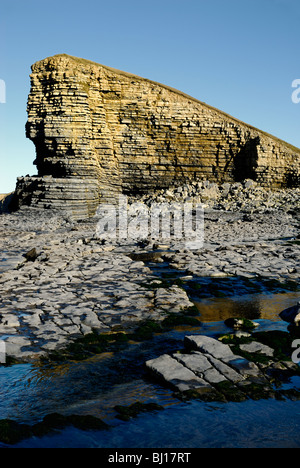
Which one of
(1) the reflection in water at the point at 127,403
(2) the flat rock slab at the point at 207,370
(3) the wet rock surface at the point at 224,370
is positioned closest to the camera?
(1) the reflection in water at the point at 127,403

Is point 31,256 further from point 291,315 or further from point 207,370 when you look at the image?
point 207,370

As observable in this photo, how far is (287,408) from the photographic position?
13.5 ft

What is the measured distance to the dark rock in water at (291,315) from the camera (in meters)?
6.83

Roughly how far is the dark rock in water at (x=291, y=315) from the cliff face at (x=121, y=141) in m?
21.9

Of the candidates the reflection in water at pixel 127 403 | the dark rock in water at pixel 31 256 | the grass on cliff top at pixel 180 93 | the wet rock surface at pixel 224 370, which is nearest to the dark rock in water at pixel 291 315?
the wet rock surface at pixel 224 370

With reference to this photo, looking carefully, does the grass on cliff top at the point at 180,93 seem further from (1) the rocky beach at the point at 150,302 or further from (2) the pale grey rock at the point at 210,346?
(2) the pale grey rock at the point at 210,346

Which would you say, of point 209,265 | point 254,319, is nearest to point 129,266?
point 209,265

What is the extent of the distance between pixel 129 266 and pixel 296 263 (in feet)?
17.3

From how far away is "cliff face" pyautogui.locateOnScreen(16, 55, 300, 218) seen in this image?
2856 cm

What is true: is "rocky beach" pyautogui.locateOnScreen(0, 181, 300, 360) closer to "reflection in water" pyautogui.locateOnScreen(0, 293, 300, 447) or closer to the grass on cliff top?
"reflection in water" pyautogui.locateOnScreen(0, 293, 300, 447)

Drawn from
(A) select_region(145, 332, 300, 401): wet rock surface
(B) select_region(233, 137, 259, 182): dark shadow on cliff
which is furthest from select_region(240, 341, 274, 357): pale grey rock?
(B) select_region(233, 137, 259, 182): dark shadow on cliff

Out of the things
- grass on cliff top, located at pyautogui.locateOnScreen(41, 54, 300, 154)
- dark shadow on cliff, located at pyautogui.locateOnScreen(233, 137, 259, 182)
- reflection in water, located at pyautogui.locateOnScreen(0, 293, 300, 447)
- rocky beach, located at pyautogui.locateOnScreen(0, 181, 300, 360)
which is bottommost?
reflection in water, located at pyautogui.locateOnScreen(0, 293, 300, 447)

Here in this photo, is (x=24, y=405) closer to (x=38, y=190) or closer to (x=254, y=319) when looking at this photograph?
(x=254, y=319)

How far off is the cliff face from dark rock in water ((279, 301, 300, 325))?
21.9m
